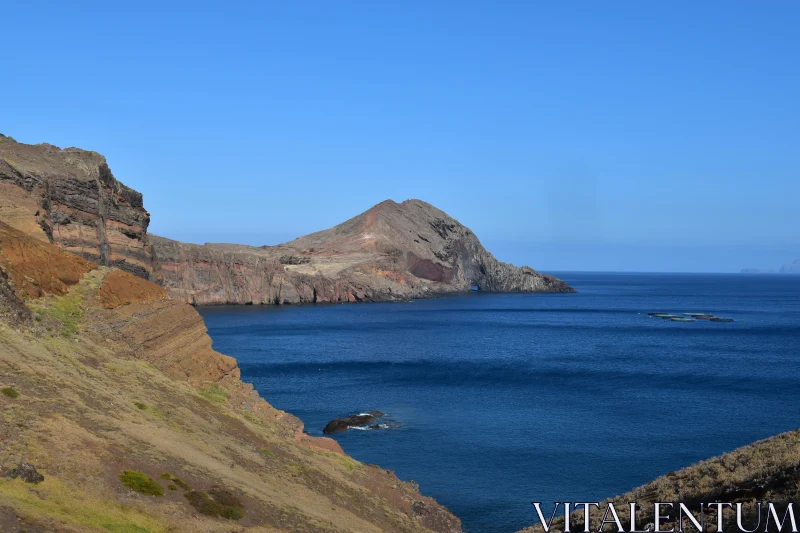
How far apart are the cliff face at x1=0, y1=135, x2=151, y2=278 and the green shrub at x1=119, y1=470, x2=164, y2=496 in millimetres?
20013

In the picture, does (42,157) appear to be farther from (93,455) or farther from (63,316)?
(93,455)

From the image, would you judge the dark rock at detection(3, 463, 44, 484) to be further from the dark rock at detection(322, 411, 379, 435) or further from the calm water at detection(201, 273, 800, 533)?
the dark rock at detection(322, 411, 379, 435)

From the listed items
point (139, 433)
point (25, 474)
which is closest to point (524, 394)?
point (139, 433)

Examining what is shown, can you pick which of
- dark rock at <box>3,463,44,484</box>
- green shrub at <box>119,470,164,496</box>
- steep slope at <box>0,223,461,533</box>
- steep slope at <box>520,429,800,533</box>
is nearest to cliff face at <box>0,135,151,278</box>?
steep slope at <box>0,223,461,533</box>

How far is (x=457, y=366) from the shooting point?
88.8 m

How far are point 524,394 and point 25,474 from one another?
190 ft

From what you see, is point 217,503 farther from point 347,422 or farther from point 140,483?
point 347,422

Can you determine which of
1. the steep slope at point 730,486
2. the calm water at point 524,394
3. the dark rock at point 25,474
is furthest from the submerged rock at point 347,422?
the dark rock at point 25,474

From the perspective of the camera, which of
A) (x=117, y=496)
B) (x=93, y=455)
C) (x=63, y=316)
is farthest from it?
(x=63, y=316)

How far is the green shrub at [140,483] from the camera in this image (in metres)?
20.4

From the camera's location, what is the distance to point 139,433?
24328mm

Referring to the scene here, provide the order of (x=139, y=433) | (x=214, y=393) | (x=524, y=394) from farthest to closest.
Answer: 1. (x=524, y=394)
2. (x=214, y=393)
3. (x=139, y=433)

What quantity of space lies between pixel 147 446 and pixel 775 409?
5946 centimetres

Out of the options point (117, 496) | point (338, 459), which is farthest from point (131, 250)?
point (117, 496)
